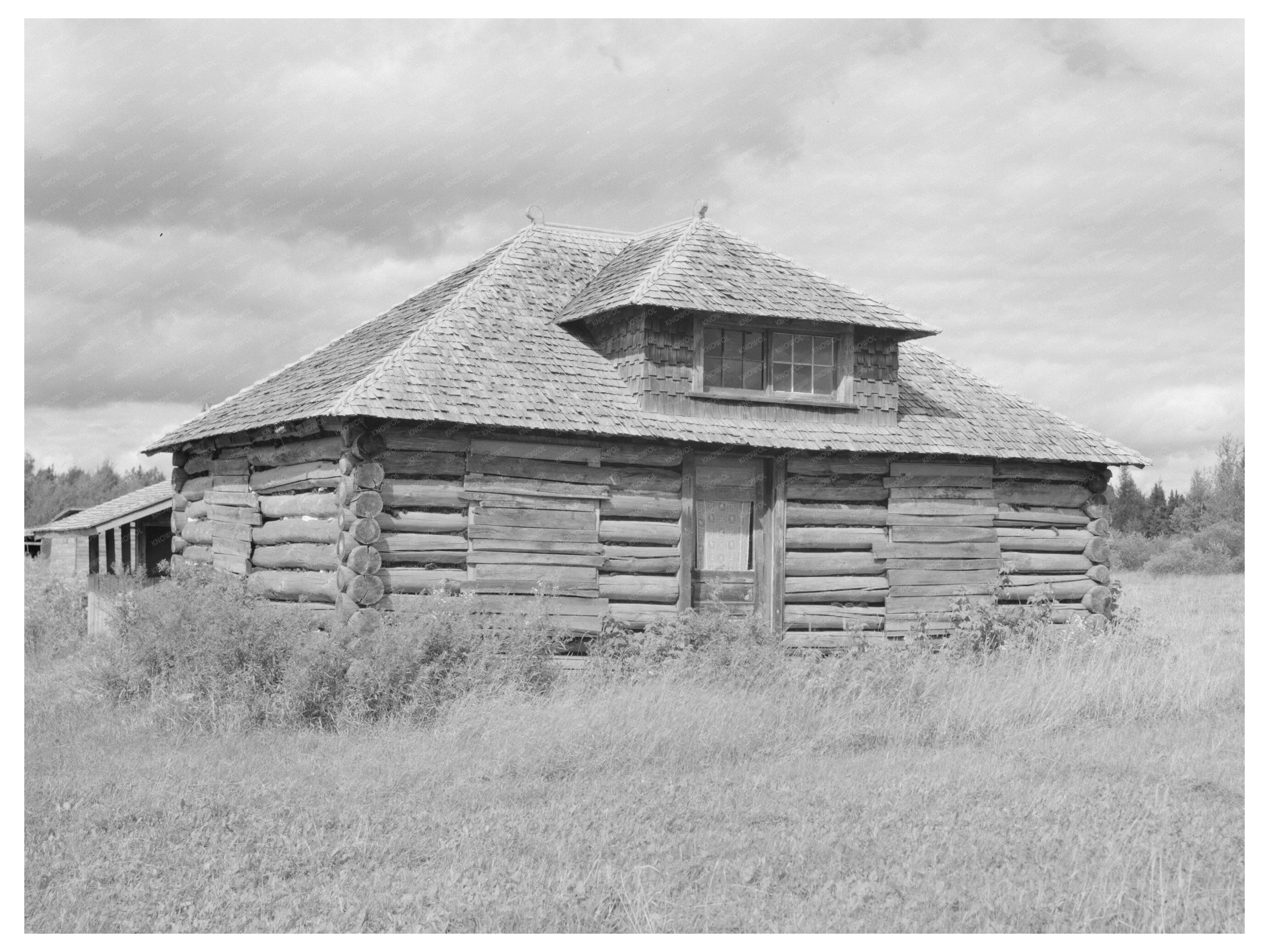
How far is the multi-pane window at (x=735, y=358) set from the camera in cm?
1566

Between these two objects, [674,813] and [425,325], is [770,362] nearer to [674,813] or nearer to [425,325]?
[425,325]

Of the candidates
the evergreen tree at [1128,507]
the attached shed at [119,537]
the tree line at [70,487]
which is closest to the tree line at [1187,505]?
the evergreen tree at [1128,507]

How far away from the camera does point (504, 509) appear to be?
14016mm

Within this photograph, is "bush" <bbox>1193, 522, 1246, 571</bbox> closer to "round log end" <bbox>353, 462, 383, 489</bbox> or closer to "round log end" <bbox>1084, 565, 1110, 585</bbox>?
"round log end" <bbox>1084, 565, 1110, 585</bbox>

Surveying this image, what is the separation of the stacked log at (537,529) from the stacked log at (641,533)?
13 cm

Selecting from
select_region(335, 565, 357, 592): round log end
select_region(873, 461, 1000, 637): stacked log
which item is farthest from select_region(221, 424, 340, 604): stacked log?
select_region(873, 461, 1000, 637): stacked log

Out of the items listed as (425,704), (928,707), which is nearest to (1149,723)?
(928,707)

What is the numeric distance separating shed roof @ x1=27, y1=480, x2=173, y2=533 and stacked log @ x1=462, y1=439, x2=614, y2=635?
38.0 ft

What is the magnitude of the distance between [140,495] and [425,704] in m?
17.4

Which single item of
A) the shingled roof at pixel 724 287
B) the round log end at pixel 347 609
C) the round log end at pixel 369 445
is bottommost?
the round log end at pixel 347 609

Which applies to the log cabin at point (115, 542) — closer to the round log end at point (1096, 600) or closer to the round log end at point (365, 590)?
the round log end at point (365, 590)

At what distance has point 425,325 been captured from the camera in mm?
15516

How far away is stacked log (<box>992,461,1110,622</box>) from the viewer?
17156 millimetres

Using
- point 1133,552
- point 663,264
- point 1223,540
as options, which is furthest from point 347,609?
point 1133,552
